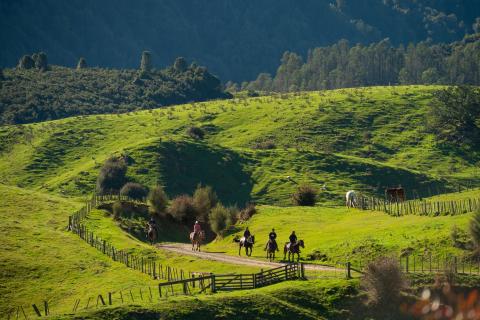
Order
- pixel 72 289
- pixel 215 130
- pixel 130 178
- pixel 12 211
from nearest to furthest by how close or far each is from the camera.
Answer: pixel 72 289 → pixel 12 211 → pixel 130 178 → pixel 215 130

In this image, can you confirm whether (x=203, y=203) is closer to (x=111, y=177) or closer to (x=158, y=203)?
(x=158, y=203)

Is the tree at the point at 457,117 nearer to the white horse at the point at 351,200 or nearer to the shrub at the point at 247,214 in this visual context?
the white horse at the point at 351,200

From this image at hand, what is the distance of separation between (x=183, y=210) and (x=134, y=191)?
2779 cm

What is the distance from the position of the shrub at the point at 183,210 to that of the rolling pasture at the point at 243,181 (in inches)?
83.7

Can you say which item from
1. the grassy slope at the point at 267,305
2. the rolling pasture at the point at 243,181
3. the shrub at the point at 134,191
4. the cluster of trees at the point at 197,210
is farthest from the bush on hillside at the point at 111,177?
the grassy slope at the point at 267,305

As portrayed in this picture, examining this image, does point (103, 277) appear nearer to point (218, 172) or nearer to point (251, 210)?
point (251, 210)

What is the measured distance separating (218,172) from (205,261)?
71270 millimetres

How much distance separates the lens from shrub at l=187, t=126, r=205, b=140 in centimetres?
16454

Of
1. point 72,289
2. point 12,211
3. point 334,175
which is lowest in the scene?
point 72,289

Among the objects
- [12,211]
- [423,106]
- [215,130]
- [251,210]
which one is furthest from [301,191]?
[423,106]

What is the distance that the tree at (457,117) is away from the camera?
6260 inches

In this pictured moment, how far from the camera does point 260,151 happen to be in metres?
150

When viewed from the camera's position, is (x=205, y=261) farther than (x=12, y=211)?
No

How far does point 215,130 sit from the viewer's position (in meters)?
170
